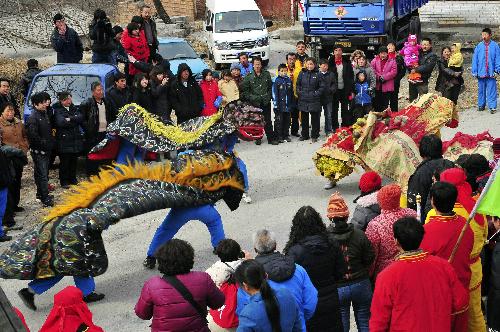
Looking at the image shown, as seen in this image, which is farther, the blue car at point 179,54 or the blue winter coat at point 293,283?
the blue car at point 179,54

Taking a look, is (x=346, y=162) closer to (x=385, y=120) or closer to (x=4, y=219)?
(x=385, y=120)

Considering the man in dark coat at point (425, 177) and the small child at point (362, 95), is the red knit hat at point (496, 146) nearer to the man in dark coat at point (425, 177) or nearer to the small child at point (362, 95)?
the man in dark coat at point (425, 177)

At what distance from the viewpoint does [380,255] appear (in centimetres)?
732

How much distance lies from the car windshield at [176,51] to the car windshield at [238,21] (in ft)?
12.0

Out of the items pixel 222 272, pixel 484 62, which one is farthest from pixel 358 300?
pixel 484 62

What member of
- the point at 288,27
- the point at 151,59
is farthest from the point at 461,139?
the point at 288,27

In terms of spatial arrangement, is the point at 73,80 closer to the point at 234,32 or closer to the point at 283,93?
the point at 283,93

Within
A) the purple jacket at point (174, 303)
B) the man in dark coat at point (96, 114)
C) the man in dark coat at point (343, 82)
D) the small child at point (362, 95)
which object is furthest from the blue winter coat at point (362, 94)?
the purple jacket at point (174, 303)

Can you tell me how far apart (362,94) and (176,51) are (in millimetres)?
6490

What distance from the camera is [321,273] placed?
6.62 metres

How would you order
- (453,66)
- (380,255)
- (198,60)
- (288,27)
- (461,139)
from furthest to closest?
(288,27) → (198,60) → (453,66) → (461,139) → (380,255)

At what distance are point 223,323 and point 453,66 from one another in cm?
1100

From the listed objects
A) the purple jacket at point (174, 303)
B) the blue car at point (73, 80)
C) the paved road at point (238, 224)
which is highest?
the blue car at point (73, 80)

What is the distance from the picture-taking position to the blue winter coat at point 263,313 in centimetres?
583
